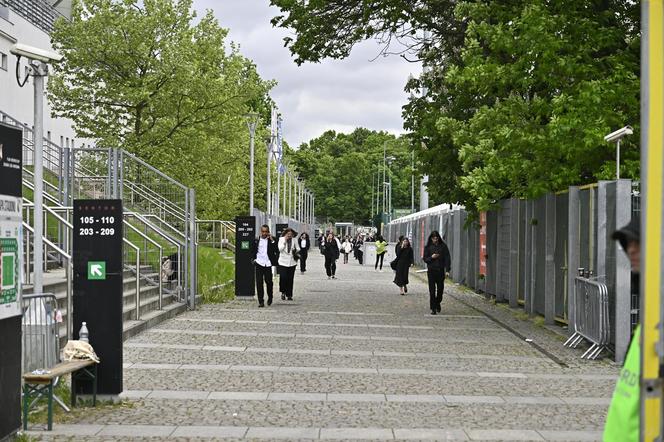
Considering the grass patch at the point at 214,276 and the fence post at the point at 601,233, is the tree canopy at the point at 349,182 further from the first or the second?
the fence post at the point at 601,233

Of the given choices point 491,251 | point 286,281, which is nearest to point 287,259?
point 286,281

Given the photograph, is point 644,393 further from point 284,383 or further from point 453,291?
point 453,291

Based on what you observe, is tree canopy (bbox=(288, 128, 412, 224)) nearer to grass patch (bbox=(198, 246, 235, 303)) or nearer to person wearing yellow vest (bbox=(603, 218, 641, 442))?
grass patch (bbox=(198, 246, 235, 303))

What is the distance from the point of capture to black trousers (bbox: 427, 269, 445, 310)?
2066cm

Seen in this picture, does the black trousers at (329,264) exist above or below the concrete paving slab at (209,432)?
above

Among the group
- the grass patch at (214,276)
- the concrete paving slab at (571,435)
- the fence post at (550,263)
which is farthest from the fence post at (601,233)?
the grass patch at (214,276)

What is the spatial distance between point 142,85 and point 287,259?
509 inches

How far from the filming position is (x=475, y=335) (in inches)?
658

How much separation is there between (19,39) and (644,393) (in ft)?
133

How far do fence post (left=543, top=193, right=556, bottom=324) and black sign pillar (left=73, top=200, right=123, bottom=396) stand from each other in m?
10.3

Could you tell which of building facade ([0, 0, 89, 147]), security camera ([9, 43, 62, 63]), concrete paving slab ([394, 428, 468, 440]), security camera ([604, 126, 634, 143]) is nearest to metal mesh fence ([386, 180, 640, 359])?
security camera ([604, 126, 634, 143])

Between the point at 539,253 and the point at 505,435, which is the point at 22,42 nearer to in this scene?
the point at 539,253

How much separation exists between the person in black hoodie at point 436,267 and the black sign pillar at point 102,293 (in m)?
12.0

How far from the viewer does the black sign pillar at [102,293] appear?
9234mm
